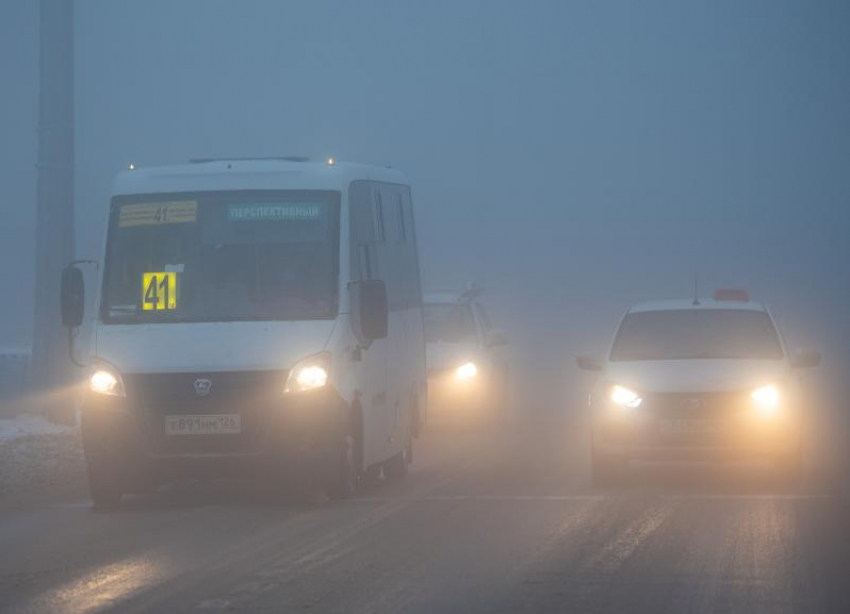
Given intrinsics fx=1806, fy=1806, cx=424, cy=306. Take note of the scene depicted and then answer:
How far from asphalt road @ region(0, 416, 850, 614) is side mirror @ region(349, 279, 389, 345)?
1.39 meters

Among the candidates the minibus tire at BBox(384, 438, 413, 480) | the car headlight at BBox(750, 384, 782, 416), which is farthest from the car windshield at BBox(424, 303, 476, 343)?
the car headlight at BBox(750, 384, 782, 416)

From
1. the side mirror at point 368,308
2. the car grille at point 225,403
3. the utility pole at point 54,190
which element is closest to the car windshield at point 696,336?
the side mirror at point 368,308

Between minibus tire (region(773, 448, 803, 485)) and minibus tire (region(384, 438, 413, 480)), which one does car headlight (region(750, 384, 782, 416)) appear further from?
minibus tire (region(384, 438, 413, 480))

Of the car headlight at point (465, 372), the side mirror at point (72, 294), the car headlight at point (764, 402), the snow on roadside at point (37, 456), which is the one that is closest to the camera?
the side mirror at point (72, 294)

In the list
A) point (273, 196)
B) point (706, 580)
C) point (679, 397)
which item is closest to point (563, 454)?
point (679, 397)

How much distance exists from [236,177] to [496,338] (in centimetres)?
1001

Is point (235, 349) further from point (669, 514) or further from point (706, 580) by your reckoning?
→ point (706, 580)

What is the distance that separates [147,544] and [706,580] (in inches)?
157

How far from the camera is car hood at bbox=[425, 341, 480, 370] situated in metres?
24.8

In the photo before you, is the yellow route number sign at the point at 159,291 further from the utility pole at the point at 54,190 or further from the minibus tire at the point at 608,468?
the utility pole at the point at 54,190

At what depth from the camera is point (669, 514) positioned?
13.6 m

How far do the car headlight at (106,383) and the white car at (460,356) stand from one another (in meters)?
10.0

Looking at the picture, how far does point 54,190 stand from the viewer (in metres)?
21.5

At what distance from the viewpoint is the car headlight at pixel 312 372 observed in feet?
46.3
